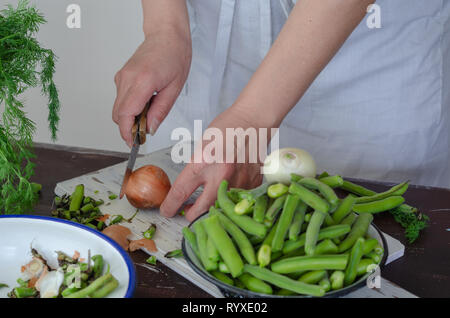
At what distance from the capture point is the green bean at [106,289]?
729mm

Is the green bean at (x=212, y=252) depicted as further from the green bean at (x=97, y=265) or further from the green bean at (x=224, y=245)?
the green bean at (x=97, y=265)

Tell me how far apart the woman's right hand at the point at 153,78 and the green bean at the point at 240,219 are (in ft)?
1.38

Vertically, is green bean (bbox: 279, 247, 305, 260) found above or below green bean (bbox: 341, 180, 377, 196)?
below

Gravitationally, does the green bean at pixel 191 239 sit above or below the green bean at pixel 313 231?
below

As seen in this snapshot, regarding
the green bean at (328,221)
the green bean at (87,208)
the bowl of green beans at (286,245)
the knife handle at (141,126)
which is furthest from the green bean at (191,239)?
the knife handle at (141,126)

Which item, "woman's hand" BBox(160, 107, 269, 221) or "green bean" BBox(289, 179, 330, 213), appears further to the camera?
"woman's hand" BBox(160, 107, 269, 221)

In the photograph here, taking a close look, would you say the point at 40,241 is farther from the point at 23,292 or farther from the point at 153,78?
the point at 153,78

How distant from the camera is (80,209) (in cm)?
112

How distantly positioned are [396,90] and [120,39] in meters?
1.64

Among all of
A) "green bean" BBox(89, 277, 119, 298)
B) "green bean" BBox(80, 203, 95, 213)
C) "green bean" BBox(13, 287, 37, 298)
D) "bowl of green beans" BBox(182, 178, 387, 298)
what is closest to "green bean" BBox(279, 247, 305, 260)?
"bowl of green beans" BBox(182, 178, 387, 298)

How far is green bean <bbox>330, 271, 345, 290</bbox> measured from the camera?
2.50 ft

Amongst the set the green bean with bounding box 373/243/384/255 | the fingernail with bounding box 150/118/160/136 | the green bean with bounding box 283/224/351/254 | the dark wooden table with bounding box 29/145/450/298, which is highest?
the fingernail with bounding box 150/118/160/136

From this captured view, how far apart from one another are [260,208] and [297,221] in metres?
0.06

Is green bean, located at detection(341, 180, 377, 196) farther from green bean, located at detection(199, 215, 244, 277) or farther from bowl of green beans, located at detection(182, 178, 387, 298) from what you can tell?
green bean, located at detection(199, 215, 244, 277)
